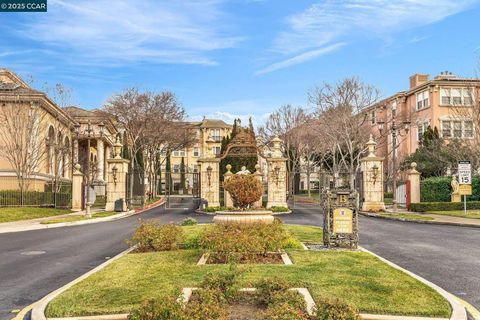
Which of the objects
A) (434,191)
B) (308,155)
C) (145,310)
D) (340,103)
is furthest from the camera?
(308,155)

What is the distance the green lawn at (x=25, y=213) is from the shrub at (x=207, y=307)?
22.0 m

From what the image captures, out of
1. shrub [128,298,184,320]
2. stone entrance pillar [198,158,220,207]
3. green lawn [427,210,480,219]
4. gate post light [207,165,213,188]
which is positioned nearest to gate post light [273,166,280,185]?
stone entrance pillar [198,158,220,207]

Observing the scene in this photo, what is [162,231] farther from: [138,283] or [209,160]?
[209,160]

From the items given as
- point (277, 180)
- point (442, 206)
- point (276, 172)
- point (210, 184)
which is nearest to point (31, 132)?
point (210, 184)

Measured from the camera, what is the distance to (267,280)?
253 inches

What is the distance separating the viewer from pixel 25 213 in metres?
26.8

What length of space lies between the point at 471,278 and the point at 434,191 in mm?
26929

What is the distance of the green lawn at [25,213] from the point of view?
82.1 feet

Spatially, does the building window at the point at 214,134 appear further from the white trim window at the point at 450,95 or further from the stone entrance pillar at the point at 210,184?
the stone entrance pillar at the point at 210,184

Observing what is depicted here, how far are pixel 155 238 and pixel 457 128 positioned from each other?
43.4 metres

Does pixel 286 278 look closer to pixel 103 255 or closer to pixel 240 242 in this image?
pixel 240 242

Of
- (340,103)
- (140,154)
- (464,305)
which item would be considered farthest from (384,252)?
(140,154)

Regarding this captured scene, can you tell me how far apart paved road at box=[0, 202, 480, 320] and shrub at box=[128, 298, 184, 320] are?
2.72m

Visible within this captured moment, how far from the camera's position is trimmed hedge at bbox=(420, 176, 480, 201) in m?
32.4
